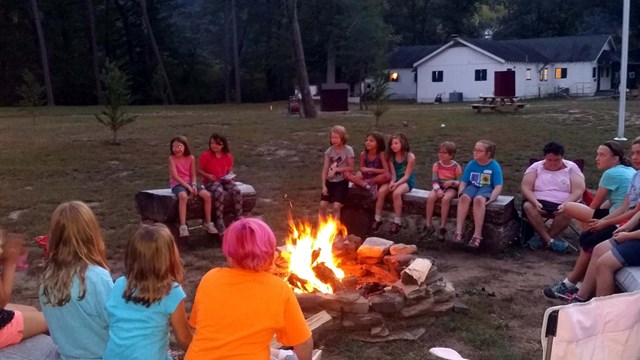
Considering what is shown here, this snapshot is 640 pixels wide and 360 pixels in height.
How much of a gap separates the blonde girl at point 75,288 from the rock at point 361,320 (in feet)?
6.73

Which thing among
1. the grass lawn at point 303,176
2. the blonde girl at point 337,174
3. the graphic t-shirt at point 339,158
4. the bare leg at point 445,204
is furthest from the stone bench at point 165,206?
the bare leg at point 445,204

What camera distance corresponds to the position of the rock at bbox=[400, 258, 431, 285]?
5.34 metres

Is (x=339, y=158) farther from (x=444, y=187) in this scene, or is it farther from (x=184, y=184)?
(x=184, y=184)

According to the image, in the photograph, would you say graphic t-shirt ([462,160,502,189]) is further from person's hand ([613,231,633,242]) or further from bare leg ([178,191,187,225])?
bare leg ([178,191,187,225])

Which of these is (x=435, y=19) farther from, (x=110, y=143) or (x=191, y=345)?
(x=191, y=345)

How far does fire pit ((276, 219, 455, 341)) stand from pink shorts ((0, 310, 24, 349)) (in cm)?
203

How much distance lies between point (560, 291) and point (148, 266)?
13.2 ft

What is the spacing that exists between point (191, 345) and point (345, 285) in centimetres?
230

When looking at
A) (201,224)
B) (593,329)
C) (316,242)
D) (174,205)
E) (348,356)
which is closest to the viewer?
(593,329)

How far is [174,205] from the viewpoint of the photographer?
7609 millimetres

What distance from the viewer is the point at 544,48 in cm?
4716

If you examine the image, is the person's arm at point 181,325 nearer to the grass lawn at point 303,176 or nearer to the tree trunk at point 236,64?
the grass lawn at point 303,176

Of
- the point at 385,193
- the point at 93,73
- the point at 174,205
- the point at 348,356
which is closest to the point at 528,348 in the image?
the point at 348,356

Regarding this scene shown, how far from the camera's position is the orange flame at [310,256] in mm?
5301
